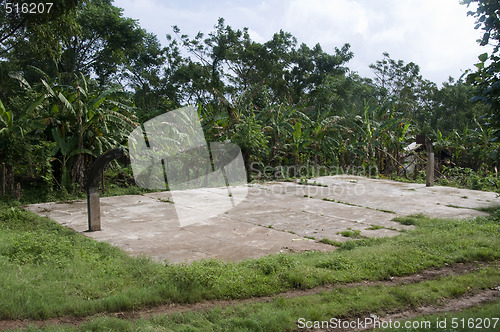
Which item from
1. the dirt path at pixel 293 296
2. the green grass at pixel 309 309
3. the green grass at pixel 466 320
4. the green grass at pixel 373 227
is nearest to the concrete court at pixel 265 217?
the green grass at pixel 373 227

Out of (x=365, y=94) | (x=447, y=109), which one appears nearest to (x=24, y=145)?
(x=365, y=94)

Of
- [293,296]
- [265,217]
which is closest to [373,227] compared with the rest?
[265,217]

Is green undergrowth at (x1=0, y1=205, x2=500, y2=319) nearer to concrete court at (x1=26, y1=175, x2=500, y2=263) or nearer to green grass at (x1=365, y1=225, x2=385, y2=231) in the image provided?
concrete court at (x1=26, y1=175, x2=500, y2=263)

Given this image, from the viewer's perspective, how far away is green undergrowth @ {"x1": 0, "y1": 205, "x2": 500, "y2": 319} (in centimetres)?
370

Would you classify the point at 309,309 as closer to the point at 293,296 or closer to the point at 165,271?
the point at 293,296

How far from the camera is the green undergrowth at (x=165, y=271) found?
3.70 m

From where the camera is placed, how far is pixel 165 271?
439 centimetres

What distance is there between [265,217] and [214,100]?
621 inches

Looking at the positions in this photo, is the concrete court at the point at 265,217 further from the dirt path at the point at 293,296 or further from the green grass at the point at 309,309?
the green grass at the point at 309,309

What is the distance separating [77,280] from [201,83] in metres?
19.2

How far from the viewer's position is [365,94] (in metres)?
24.9

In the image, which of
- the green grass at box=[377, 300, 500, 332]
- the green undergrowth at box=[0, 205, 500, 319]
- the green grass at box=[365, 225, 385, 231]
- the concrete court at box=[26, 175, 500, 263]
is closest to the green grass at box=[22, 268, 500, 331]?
the green grass at box=[377, 300, 500, 332]

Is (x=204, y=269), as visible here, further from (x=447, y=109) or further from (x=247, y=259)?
(x=447, y=109)

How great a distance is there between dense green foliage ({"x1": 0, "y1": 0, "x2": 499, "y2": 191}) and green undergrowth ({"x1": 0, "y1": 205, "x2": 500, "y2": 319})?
66.6 inches
